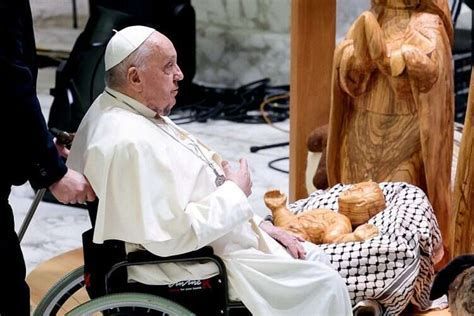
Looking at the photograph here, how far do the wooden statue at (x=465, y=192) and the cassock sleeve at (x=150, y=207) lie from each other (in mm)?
1040

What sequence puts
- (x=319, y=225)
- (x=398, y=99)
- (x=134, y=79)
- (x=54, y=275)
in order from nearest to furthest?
(x=134, y=79)
(x=319, y=225)
(x=398, y=99)
(x=54, y=275)

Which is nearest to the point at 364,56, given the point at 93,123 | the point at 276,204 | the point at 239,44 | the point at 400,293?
the point at 276,204

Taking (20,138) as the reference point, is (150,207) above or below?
below

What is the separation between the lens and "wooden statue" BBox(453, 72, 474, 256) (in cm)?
333

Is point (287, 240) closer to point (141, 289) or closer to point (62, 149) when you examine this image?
point (141, 289)

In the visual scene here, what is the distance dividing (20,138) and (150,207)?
38cm

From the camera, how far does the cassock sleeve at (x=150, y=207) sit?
2.59 meters

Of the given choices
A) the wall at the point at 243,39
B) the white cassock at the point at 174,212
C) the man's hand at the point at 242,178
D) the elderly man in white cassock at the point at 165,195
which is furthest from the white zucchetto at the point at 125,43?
the wall at the point at 243,39

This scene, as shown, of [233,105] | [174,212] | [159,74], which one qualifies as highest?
[159,74]

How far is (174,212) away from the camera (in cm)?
263

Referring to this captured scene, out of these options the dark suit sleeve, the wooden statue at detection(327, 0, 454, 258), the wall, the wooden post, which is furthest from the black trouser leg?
the wall

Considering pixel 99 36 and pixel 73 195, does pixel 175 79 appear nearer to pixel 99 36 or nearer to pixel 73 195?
pixel 73 195

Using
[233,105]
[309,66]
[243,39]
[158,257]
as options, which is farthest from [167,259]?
[243,39]

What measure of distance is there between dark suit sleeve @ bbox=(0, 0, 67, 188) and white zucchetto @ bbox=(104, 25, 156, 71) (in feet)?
0.84
